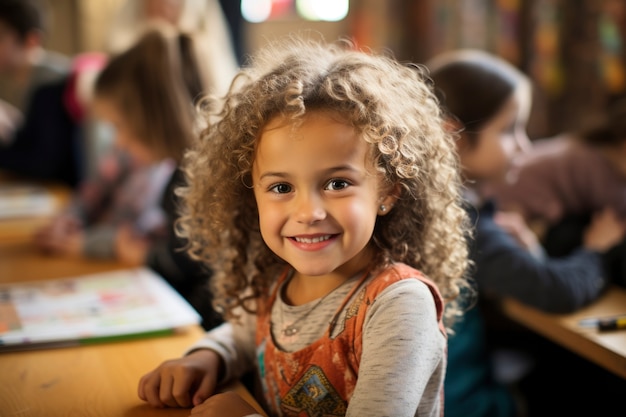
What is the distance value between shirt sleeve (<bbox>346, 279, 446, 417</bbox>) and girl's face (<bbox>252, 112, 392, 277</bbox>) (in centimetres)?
8

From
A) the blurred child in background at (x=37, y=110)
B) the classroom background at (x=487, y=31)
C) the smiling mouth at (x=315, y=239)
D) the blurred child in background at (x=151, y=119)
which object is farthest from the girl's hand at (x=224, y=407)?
the blurred child in background at (x=37, y=110)

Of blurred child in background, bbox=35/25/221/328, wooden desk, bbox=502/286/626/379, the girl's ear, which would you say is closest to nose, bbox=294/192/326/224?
the girl's ear

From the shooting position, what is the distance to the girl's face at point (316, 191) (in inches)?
33.6

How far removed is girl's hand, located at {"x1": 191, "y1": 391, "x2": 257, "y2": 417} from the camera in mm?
860

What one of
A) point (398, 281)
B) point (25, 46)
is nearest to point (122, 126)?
point (398, 281)

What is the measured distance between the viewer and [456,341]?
50.9 inches

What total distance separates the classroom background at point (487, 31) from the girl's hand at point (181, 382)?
68 cm

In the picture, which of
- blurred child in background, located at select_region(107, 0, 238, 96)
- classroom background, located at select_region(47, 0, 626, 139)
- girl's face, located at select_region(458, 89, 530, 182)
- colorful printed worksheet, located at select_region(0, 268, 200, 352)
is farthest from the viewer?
blurred child in background, located at select_region(107, 0, 238, 96)

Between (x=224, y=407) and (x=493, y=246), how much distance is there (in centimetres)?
66

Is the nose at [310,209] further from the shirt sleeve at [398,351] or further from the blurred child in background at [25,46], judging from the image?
the blurred child in background at [25,46]

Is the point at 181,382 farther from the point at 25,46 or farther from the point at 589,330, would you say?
the point at 25,46

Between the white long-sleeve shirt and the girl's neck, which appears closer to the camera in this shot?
the white long-sleeve shirt

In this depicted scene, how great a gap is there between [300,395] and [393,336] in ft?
0.59

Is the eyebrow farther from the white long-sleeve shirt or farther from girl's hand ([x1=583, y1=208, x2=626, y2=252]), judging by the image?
girl's hand ([x1=583, y1=208, x2=626, y2=252])
